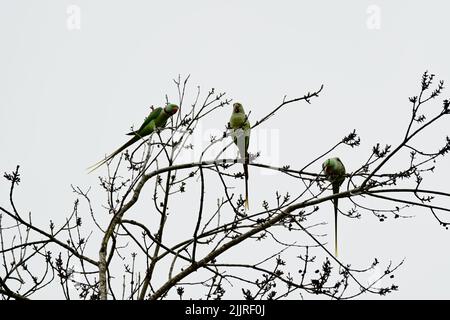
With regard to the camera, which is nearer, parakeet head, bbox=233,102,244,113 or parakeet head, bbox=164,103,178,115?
parakeet head, bbox=164,103,178,115

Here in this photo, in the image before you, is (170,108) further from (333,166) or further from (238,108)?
(333,166)

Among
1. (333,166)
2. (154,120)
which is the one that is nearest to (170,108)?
(154,120)

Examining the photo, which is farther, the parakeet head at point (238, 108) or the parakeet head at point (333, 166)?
the parakeet head at point (238, 108)

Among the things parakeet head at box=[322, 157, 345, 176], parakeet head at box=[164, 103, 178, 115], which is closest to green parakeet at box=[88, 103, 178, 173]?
parakeet head at box=[164, 103, 178, 115]

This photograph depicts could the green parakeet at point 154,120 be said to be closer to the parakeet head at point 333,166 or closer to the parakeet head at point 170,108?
the parakeet head at point 170,108

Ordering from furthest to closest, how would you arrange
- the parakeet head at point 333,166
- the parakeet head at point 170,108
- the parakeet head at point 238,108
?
the parakeet head at point 238,108 → the parakeet head at point 170,108 → the parakeet head at point 333,166

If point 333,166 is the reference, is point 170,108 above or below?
above

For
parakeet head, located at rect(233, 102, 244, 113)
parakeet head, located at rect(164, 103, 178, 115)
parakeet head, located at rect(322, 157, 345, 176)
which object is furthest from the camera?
parakeet head, located at rect(233, 102, 244, 113)

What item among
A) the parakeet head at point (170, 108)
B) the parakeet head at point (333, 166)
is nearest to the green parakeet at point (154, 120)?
the parakeet head at point (170, 108)

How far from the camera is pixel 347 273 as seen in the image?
13.1ft

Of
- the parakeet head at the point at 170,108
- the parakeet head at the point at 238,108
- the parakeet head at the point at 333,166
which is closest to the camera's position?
the parakeet head at the point at 333,166

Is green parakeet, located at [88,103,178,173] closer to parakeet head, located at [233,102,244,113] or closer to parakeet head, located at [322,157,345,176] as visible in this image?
parakeet head, located at [233,102,244,113]
